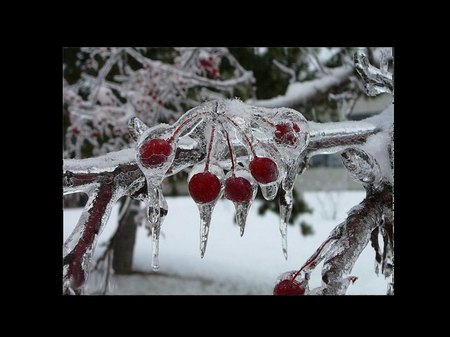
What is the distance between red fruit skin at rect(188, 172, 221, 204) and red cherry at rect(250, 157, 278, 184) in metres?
0.03

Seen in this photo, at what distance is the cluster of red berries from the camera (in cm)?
40

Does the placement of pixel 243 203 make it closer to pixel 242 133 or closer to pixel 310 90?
pixel 242 133

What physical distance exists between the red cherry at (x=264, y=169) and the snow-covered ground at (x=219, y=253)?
8.37ft

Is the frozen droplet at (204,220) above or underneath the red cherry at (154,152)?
underneath

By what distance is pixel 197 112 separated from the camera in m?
0.40

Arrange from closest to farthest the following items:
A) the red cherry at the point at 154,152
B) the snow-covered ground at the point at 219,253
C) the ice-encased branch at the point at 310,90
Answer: the red cherry at the point at 154,152 < the ice-encased branch at the point at 310,90 < the snow-covered ground at the point at 219,253

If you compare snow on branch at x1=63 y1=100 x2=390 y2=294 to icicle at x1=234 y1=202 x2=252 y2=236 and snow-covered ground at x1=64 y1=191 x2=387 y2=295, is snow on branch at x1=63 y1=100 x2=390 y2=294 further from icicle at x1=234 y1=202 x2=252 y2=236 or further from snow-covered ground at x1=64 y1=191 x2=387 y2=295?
snow-covered ground at x1=64 y1=191 x2=387 y2=295

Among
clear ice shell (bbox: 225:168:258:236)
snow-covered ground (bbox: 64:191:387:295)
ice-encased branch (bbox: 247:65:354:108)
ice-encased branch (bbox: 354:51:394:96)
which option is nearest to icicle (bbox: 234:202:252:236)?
clear ice shell (bbox: 225:168:258:236)

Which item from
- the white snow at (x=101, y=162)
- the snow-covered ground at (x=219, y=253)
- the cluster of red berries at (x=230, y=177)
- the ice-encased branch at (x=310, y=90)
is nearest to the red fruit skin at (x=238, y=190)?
A: the cluster of red berries at (x=230, y=177)

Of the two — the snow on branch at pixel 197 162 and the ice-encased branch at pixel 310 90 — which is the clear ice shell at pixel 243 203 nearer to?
the snow on branch at pixel 197 162

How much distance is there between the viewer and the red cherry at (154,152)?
39 cm
